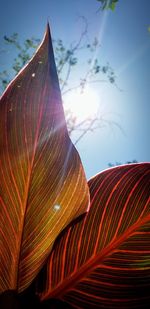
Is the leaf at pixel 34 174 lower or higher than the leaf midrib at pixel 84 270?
higher

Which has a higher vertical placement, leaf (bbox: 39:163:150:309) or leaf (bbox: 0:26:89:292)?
leaf (bbox: 0:26:89:292)

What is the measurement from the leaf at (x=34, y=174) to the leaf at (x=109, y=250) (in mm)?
21

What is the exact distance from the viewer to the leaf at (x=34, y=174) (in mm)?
295

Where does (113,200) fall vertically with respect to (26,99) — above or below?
below

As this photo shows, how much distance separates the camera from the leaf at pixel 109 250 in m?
0.31

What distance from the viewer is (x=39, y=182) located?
312 mm

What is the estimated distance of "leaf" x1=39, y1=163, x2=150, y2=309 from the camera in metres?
0.31

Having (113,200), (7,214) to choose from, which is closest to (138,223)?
(113,200)

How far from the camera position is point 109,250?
0.32 metres

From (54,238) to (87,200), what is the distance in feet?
0.19

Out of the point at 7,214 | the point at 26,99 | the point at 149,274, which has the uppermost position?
the point at 26,99

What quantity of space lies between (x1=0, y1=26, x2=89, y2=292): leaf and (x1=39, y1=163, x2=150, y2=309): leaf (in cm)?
2

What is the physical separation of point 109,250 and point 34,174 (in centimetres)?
13

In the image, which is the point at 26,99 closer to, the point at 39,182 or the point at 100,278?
the point at 39,182
